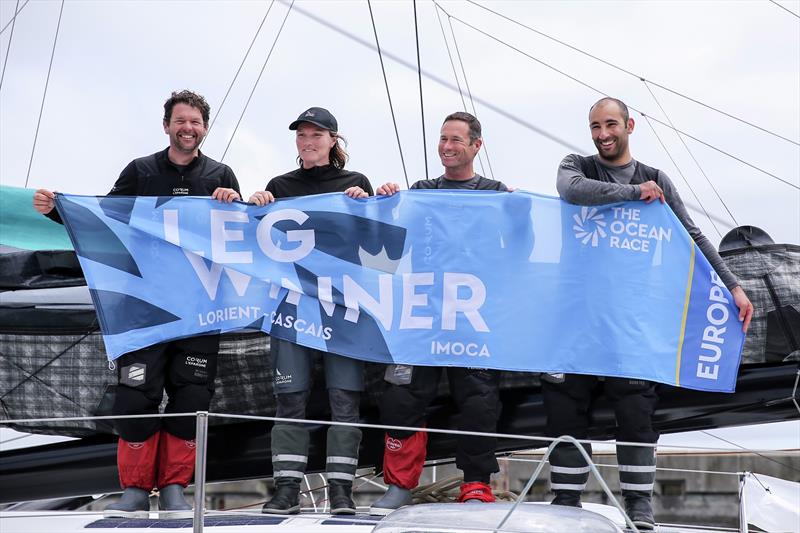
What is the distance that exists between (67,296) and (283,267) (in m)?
0.89

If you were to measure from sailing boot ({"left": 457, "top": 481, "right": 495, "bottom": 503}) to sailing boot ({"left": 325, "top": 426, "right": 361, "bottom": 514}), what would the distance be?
36 cm

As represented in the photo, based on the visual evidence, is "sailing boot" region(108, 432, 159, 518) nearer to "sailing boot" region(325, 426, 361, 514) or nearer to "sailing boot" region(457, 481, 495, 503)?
"sailing boot" region(325, 426, 361, 514)

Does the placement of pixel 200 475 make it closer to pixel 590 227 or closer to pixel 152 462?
pixel 152 462

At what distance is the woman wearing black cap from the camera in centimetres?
343

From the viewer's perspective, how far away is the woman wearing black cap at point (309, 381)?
11.2 ft

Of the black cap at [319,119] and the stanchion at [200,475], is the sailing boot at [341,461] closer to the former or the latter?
the stanchion at [200,475]

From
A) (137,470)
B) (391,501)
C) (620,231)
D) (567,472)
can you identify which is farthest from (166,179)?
(567,472)

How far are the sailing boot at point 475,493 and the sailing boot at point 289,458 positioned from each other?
0.53 m

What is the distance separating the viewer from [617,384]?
3.56 meters

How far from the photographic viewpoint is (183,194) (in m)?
3.86

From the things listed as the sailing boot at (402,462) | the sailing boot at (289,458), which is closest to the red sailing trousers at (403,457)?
the sailing boot at (402,462)

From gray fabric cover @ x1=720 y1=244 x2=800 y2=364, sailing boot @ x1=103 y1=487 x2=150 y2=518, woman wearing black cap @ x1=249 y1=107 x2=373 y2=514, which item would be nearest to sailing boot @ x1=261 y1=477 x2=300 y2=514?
woman wearing black cap @ x1=249 y1=107 x2=373 y2=514

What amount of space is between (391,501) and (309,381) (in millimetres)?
487

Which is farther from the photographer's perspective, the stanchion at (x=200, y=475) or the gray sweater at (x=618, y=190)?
the gray sweater at (x=618, y=190)
